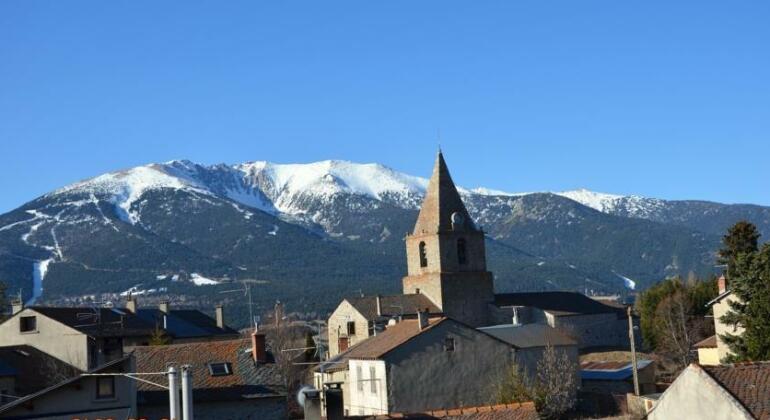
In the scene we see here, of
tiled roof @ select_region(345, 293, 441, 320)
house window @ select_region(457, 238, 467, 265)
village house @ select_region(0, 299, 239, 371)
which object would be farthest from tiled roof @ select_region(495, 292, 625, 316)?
village house @ select_region(0, 299, 239, 371)

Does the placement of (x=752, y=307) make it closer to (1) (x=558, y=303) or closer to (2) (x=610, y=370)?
(2) (x=610, y=370)

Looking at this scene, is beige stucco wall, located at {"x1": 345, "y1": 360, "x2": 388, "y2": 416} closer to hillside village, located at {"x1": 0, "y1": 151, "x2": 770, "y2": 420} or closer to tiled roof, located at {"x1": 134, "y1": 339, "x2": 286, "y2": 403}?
hillside village, located at {"x1": 0, "y1": 151, "x2": 770, "y2": 420}

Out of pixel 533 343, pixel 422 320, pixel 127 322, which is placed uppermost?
pixel 127 322

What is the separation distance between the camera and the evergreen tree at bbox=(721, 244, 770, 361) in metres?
42.1

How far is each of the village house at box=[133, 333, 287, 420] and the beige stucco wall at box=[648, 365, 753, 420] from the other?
15.7m

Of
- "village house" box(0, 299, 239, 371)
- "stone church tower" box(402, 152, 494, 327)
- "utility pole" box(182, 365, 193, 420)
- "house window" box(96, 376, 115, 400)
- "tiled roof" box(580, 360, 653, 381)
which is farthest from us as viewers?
"stone church tower" box(402, 152, 494, 327)

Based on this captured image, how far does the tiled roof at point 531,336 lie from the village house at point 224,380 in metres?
16.8

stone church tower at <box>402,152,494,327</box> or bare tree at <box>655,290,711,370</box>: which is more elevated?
stone church tower at <box>402,152,494,327</box>

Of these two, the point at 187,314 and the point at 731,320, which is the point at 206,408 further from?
the point at 187,314

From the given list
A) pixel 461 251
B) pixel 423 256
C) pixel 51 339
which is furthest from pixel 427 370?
pixel 423 256

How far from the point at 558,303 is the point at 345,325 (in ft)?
68.2

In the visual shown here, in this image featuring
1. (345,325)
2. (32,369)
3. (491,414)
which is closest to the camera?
(491,414)

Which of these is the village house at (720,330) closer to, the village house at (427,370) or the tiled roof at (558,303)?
the village house at (427,370)

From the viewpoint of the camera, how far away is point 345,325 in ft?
261
